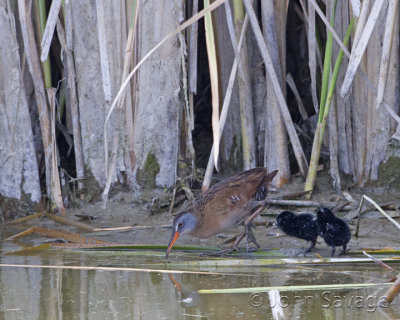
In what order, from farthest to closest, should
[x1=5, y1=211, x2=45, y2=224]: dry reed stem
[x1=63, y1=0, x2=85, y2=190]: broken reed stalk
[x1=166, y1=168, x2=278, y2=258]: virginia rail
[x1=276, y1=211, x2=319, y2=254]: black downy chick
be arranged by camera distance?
[x1=5, y1=211, x2=45, y2=224]: dry reed stem → [x1=63, y1=0, x2=85, y2=190]: broken reed stalk → [x1=166, y1=168, x2=278, y2=258]: virginia rail → [x1=276, y1=211, x2=319, y2=254]: black downy chick

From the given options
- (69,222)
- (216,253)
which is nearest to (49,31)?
(69,222)

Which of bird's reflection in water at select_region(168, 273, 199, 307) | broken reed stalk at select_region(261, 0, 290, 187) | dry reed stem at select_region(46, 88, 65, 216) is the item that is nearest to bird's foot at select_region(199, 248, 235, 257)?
bird's reflection in water at select_region(168, 273, 199, 307)

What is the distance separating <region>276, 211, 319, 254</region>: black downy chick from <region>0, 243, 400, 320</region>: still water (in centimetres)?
32

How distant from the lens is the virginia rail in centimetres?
468

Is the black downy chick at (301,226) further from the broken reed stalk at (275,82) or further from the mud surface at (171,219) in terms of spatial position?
the broken reed stalk at (275,82)

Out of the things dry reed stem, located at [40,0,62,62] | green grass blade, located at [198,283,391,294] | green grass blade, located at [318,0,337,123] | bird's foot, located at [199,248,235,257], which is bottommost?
bird's foot, located at [199,248,235,257]

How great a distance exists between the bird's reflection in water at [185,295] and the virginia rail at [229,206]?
81 cm

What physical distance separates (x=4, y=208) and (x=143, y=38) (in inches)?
66.6

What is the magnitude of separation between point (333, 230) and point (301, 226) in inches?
9.7

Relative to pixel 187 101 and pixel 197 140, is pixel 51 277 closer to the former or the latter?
pixel 187 101

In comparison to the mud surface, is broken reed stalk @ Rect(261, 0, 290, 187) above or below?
above

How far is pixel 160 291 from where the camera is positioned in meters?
3.72

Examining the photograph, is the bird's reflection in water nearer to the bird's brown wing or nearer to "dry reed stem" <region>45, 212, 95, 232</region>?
the bird's brown wing

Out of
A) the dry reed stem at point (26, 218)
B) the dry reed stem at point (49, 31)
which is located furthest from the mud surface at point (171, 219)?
the dry reed stem at point (49, 31)
